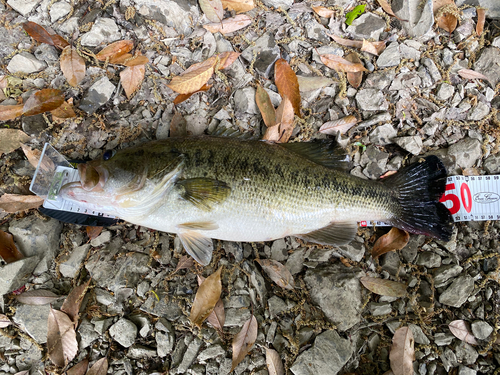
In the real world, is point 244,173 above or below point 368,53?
below

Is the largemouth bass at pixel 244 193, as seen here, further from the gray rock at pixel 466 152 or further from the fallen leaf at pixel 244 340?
the fallen leaf at pixel 244 340

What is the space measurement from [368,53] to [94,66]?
267 cm

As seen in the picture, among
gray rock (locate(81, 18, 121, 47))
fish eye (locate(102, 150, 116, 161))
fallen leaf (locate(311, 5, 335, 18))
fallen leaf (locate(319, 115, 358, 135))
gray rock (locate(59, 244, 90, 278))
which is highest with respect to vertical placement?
fallen leaf (locate(311, 5, 335, 18))

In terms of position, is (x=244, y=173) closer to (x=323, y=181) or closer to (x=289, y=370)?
(x=323, y=181)

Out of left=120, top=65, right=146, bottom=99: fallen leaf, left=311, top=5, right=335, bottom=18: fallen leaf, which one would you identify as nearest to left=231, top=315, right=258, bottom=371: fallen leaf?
left=120, top=65, right=146, bottom=99: fallen leaf

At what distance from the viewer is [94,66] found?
289cm

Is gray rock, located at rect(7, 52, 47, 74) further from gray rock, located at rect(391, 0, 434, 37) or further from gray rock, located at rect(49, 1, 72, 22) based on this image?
gray rock, located at rect(391, 0, 434, 37)

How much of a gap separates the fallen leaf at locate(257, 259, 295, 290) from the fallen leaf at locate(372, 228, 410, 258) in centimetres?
83

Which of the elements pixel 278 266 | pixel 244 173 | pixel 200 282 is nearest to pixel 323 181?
pixel 244 173

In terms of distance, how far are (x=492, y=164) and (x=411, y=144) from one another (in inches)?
33.1

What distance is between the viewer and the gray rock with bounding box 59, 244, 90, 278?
8.79 feet

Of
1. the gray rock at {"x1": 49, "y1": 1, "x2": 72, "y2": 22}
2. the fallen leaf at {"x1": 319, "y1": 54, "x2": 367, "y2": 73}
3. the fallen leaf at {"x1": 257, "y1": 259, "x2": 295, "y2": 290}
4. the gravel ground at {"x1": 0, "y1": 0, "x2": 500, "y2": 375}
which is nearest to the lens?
the gravel ground at {"x1": 0, "y1": 0, "x2": 500, "y2": 375}

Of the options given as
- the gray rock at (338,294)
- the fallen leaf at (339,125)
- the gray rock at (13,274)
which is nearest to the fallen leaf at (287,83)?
the fallen leaf at (339,125)

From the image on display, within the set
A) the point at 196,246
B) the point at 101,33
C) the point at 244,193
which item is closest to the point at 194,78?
the point at 101,33
